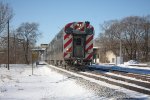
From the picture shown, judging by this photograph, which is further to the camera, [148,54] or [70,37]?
[148,54]

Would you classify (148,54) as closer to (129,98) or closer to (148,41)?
(148,41)

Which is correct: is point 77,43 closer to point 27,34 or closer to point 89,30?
point 89,30

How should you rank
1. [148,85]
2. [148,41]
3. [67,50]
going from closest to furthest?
[148,85], [67,50], [148,41]

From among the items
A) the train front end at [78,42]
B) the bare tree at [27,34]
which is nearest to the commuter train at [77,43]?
the train front end at [78,42]

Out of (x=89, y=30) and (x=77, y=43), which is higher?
(x=89, y=30)

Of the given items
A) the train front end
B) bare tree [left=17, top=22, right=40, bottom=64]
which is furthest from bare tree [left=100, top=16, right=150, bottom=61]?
the train front end

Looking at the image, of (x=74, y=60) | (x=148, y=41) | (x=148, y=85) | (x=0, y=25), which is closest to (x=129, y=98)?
(x=148, y=85)

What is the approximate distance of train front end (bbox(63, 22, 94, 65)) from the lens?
23.8 meters

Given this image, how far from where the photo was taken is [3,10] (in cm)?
5066

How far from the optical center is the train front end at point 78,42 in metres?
23.8

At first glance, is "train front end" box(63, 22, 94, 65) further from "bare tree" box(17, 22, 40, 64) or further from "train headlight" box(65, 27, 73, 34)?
"bare tree" box(17, 22, 40, 64)

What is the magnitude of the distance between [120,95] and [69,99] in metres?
1.73

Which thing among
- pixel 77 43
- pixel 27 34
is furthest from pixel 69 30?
pixel 27 34

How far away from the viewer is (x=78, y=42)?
79.7 ft
